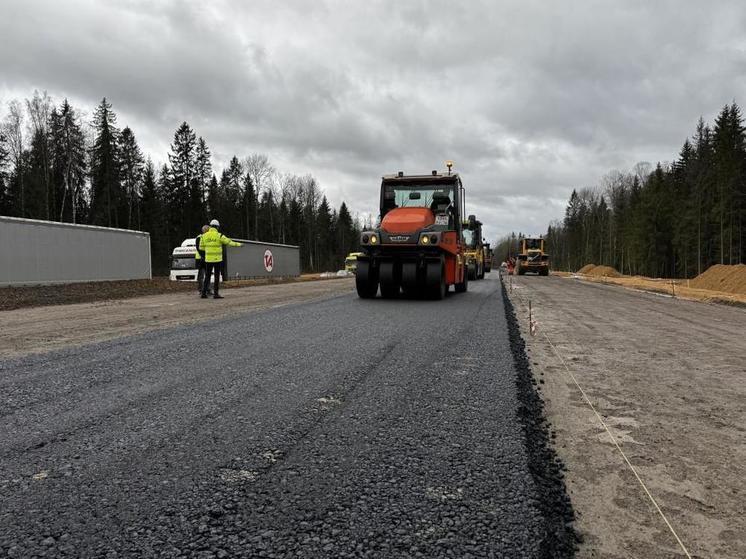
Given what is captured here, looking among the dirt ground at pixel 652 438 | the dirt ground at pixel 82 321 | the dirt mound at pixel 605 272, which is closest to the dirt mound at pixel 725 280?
the dirt mound at pixel 605 272

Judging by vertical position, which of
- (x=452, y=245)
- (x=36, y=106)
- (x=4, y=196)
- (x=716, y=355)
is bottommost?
(x=716, y=355)

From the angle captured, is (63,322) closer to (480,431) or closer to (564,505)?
(480,431)

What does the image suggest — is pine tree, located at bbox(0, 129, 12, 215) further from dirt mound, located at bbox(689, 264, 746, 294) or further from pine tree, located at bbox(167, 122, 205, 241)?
dirt mound, located at bbox(689, 264, 746, 294)

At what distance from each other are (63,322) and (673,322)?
11.6m

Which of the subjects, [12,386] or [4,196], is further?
[4,196]

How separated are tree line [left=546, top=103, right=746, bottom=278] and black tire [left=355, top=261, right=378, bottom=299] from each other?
42221mm

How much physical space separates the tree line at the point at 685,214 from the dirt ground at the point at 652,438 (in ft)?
145

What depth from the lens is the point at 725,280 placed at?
80.4 ft

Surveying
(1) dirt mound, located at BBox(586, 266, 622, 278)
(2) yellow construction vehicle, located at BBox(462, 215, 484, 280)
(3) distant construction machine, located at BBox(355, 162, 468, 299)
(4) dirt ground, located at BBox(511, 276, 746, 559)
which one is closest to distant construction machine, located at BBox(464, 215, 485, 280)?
(2) yellow construction vehicle, located at BBox(462, 215, 484, 280)

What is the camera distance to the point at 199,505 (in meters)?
2.00

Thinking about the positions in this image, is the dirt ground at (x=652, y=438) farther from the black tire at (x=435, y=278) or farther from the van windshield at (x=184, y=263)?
the van windshield at (x=184, y=263)

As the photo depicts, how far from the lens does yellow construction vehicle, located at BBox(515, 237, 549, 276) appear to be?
1538 inches

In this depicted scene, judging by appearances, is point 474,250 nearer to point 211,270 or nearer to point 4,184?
point 211,270

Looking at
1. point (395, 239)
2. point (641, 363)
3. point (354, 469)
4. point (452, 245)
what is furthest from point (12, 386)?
point (452, 245)
